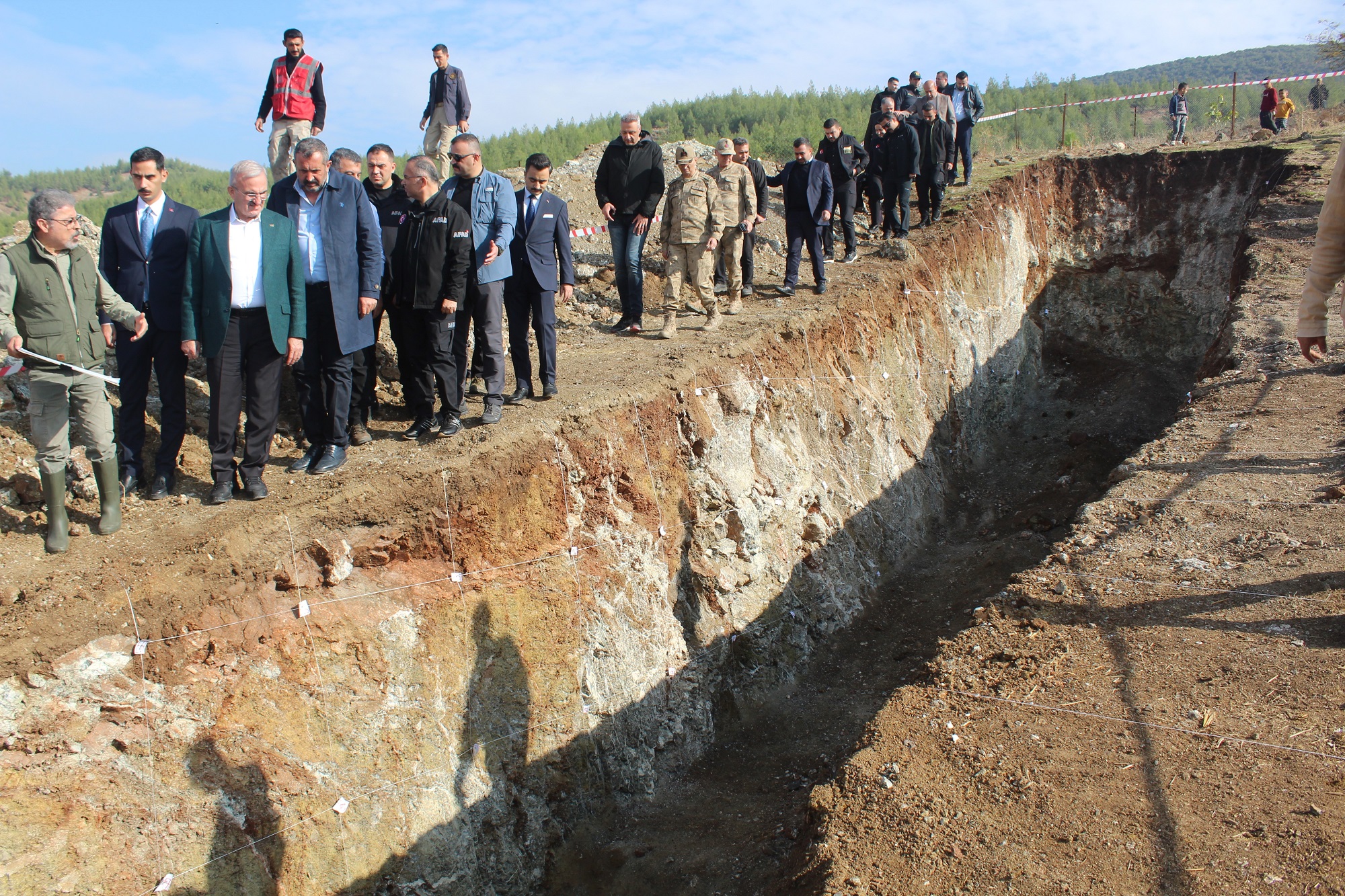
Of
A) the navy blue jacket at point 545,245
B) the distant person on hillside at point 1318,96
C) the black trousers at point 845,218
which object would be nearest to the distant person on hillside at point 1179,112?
the distant person on hillside at point 1318,96

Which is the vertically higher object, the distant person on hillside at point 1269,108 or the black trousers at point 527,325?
the distant person on hillside at point 1269,108

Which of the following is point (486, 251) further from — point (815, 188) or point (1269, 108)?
point (1269, 108)

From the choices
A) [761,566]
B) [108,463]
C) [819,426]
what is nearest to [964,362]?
[819,426]

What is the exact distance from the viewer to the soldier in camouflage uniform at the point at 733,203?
9586 mm

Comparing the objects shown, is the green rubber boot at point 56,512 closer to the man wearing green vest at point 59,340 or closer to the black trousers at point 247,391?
the man wearing green vest at point 59,340

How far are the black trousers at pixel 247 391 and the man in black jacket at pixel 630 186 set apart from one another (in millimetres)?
4114

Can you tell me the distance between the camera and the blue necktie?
6031 mm

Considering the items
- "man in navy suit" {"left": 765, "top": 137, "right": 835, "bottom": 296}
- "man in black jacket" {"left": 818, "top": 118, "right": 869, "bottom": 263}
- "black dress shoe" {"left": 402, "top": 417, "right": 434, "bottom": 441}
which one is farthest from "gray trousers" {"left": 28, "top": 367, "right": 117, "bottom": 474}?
"man in black jacket" {"left": 818, "top": 118, "right": 869, "bottom": 263}

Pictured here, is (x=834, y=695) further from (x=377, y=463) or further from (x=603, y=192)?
(x=603, y=192)

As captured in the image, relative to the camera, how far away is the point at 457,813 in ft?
19.4

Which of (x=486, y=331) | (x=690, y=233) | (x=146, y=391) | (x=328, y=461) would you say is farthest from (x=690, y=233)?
(x=146, y=391)

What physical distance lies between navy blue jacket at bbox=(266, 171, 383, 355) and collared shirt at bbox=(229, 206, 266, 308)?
0.30 m

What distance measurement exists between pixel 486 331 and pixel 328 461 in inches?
60.5

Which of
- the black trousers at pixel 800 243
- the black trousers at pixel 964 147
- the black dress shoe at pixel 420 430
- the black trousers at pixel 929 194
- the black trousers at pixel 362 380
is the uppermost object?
the black trousers at pixel 964 147
